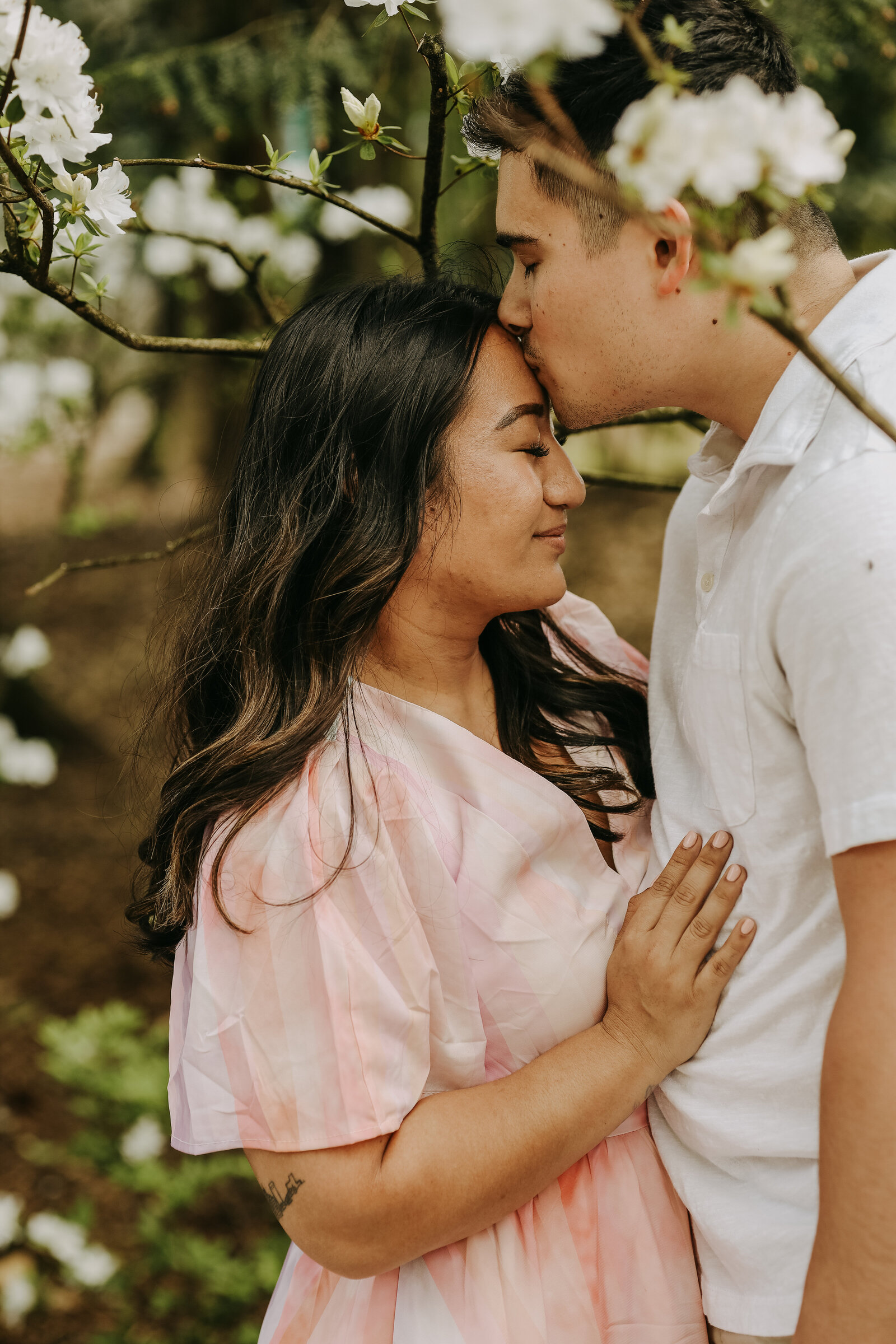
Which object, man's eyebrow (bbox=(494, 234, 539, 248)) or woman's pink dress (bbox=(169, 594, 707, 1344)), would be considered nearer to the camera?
woman's pink dress (bbox=(169, 594, 707, 1344))

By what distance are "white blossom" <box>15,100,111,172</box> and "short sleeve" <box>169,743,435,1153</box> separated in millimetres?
844

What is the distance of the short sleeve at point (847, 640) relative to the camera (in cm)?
103

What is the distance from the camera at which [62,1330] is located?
120 inches

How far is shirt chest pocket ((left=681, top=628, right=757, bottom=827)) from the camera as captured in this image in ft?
4.25

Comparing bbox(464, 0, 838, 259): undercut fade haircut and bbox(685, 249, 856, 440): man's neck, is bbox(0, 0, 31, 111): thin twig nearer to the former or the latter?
bbox(464, 0, 838, 259): undercut fade haircut

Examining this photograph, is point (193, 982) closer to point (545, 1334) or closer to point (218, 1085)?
point (218, 1085)

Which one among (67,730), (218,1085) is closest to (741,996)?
(218,1085)

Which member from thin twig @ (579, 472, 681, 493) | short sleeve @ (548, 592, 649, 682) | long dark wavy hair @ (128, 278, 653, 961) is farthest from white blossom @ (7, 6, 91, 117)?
short sleeve @ (548, 592, 649, 682)

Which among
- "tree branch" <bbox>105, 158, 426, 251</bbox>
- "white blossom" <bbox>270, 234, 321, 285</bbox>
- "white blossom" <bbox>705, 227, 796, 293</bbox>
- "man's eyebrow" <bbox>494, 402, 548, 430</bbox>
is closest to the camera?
"white blossom" <bbox>705, 227, 796, 293</bbox>

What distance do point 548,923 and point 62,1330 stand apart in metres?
2.50

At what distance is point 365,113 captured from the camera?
4.81 ft

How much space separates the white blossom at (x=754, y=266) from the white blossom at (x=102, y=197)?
0.94 m

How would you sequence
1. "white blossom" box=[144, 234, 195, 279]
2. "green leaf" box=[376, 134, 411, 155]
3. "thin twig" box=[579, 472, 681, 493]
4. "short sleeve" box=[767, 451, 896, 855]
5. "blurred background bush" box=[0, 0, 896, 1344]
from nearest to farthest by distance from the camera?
1. "short sleeve" box=[767, 451, 896, 855]
2. "green leaf" box=[376, 134, 411, 155]
3. "thin twig" box=[579, 472, 681, 493]
4. "blurred background bush" box=[0, 0, 896, 1344]
5. "white blossom" box=[144, 234, 195, 279]

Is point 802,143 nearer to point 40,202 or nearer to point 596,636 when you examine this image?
point 40,202
